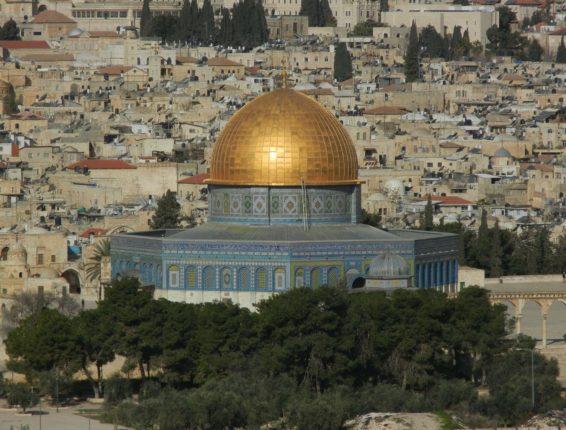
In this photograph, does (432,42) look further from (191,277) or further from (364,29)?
(191,277)

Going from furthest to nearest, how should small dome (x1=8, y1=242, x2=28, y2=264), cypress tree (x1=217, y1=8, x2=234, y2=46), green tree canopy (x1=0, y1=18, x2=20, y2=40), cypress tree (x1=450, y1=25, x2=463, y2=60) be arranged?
green tree canopy (x1=0, y1=18, x2=20, y2=40)
cypress tree (x1=450, y1=25, x2=463, y2=60)
cypress tree (x1=217, y1=8, x2=234, y2=46)
small dome (x1=8, y1=242, x2=28, y2=264)

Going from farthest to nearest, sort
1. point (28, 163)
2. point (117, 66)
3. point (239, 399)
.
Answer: point (117, 66)
point (28, 163)
point (239, 399)

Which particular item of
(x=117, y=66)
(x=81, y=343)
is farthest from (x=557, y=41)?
(x=81, y=343)

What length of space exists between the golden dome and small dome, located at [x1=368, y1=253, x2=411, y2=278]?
225cm

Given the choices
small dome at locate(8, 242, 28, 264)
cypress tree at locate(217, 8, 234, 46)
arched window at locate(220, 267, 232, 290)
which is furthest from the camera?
cypress tree at locate(217, 8, 234, 46)

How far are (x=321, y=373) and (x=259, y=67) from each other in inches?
3028

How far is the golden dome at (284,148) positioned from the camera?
59344 mm

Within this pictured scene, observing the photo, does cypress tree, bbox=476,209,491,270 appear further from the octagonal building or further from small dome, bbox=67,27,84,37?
small dome, bbox=67,27,84,37

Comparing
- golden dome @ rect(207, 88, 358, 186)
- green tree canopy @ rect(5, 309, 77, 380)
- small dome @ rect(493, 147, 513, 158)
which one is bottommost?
small dome @ rect(493, 147, 513, 158)

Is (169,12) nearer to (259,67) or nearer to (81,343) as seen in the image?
(259,67)

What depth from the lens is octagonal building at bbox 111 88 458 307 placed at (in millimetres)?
58219

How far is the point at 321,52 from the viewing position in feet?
436

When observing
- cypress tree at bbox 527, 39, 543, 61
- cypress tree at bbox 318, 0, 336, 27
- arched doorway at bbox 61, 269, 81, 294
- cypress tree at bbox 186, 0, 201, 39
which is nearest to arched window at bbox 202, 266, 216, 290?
arched doorway at bbox 61, 269, 81, 294

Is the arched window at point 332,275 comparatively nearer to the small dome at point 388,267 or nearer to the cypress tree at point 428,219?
the small dome at point 388,267
